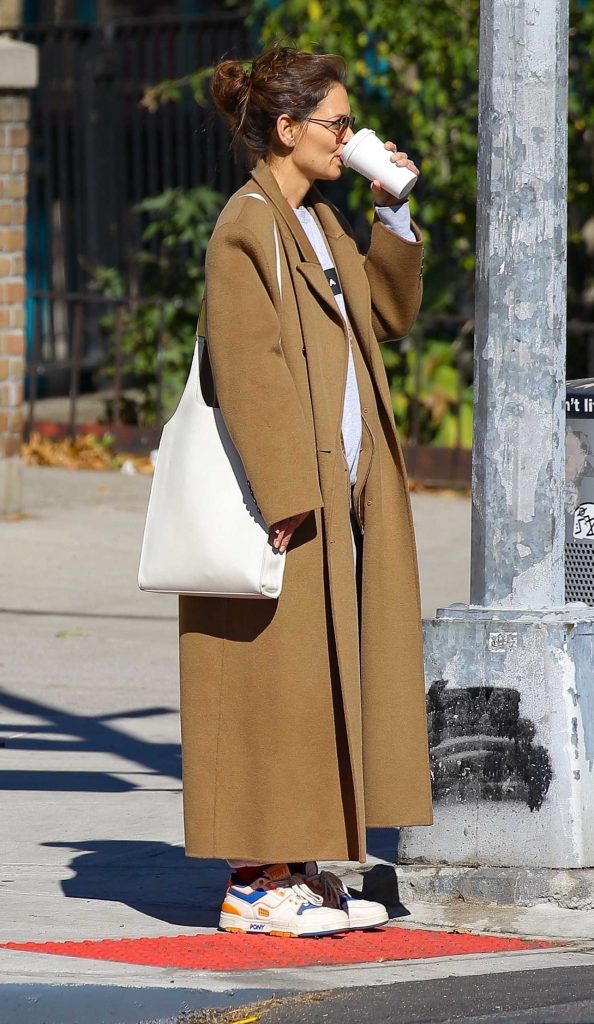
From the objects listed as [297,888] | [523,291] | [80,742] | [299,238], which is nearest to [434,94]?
[80,742]

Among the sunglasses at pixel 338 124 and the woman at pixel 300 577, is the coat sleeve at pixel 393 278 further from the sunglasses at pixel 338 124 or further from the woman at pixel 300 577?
the sunglasses at pixel 338 124

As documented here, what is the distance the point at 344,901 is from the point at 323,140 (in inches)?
67.4

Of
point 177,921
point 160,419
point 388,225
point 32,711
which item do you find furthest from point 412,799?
point 160,419

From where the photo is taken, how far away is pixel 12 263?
9.94 metres

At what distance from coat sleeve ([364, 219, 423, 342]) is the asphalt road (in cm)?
149

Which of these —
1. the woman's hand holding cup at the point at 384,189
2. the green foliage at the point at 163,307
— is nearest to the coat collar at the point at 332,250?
the woman's hand holding cup at the point at 384,189

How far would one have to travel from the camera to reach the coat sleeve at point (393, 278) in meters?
4.18

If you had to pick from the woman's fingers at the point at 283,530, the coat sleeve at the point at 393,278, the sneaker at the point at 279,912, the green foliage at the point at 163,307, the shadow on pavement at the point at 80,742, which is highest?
the green foliage at the point at 163,307

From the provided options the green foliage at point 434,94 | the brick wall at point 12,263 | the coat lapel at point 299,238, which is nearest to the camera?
the coat lapel at point 299,238

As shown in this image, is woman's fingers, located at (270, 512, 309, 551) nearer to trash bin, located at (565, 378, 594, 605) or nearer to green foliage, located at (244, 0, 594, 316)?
trash bin, located at (565, 378, 594, 605)

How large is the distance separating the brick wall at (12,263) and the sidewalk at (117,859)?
4.07ft

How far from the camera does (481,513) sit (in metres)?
4.32

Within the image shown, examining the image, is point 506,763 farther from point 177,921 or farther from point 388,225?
point 388,225

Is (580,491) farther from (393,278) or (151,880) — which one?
(151,880)
